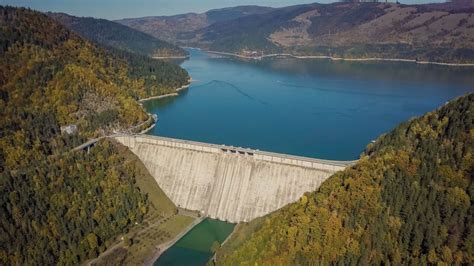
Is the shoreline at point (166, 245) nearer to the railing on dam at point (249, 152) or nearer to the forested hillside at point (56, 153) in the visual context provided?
the forested hillside at point (56, 153)

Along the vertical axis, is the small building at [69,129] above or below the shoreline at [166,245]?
above

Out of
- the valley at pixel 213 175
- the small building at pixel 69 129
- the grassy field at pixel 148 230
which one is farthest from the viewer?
the small building at pixel 69 129

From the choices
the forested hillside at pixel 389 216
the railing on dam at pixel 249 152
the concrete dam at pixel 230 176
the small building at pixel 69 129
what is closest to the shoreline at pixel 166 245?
the concrete dam at pixel 230 176

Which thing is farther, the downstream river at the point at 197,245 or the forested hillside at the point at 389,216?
the downstream river at the point at 197,245

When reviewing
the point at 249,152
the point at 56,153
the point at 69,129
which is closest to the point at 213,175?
the point at 249,152

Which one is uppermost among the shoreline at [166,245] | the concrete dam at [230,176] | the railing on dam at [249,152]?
the railing on dam at [249,152]

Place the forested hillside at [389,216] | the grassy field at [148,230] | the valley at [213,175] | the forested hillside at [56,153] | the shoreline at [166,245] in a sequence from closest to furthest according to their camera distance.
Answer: the forested hillside at [389,216]
the valley at [213,175]
the shoreline at [166,245]
the grassy field at [148,230]
the forested hillside at [56,153]
